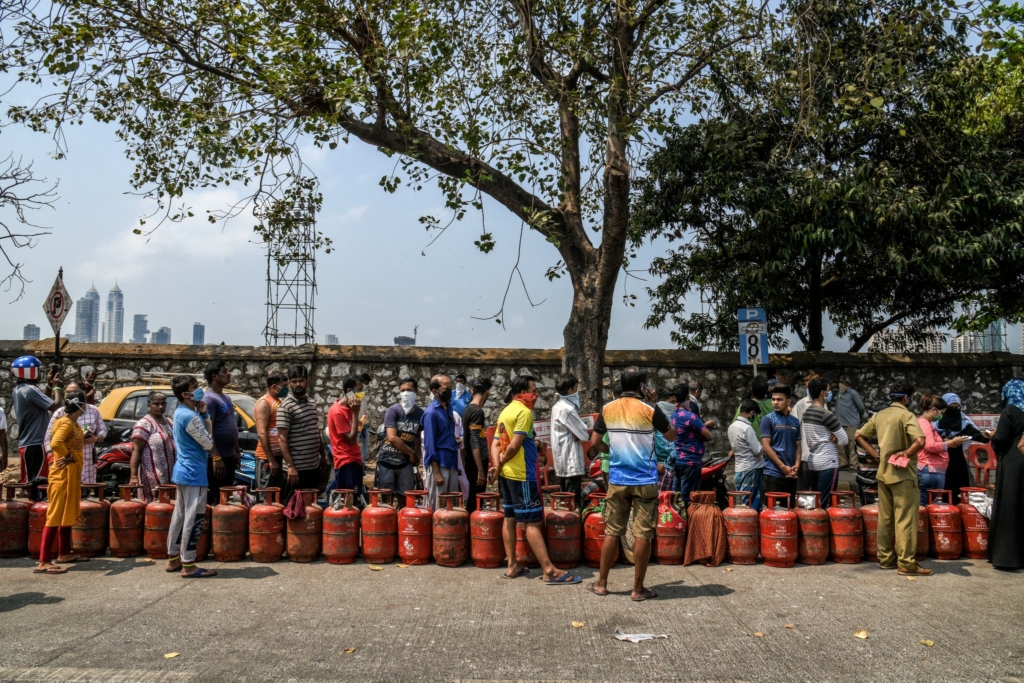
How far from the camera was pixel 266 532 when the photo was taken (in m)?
7.93

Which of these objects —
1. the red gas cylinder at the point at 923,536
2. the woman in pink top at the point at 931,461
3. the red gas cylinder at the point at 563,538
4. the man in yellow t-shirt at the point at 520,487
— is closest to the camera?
the man in yellow t-shirt at the point at 520,487

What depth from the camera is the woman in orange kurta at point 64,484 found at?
7633 millimetres

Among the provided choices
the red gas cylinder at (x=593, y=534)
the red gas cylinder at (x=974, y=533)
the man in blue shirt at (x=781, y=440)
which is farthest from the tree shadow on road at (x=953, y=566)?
the red gas cylinder at (x=593, y=534)

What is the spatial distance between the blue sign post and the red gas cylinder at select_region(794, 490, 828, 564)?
17.6ft

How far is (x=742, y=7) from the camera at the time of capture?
425 inches

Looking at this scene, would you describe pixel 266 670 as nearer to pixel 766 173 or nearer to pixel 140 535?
pixel 140 535

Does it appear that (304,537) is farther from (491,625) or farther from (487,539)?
(491,625)

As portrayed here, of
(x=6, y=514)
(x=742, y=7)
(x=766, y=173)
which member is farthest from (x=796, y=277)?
(x=6, y=514)

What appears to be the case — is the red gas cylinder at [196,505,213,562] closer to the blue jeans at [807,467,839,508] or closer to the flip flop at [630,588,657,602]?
the flip flop at [630,588,657,602]

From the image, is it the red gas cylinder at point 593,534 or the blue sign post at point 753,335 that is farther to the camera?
the blue sign post at point 753,335

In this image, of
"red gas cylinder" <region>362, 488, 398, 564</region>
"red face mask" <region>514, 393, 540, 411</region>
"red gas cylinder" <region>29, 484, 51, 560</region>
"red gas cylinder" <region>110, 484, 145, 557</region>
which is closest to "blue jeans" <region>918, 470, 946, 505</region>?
"red face mask" <region>514, 393, 540, 411</region>

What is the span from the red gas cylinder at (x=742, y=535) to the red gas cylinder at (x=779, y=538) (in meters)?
0.07

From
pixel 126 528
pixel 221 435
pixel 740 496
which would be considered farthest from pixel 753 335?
pixel 126 528

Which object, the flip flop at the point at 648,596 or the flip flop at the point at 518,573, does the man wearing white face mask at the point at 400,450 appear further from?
the flip flop at the point at 648,596
